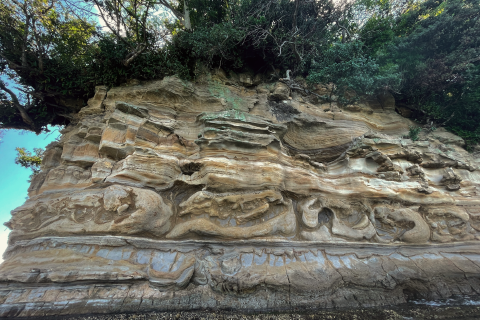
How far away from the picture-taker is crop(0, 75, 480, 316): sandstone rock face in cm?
356

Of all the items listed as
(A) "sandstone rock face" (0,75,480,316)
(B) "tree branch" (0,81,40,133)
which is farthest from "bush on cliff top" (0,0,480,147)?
(A) "sandstone rock face" (0,75,480,316)

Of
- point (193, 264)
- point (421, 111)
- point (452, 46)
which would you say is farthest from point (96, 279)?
point (452, 46)

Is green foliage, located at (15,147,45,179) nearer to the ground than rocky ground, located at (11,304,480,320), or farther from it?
farther from it

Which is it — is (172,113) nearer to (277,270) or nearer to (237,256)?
(237,256)

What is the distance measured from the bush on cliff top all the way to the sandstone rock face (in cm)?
100

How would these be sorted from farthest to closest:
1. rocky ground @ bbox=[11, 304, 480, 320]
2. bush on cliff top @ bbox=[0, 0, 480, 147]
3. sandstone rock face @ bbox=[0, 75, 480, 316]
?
1. bush on cliff top @ bbox=[0, 0, 480, 147]
2. sandstone rock face @ bbox=[0, 75, 480, 316]
3. rocky ground @ bbox=[11, 304, 480, 320]

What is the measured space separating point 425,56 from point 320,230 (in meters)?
7.22

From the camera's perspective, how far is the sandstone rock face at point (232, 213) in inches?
140

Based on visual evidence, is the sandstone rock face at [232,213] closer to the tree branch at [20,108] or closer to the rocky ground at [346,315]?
the rocky ground at [346,315]

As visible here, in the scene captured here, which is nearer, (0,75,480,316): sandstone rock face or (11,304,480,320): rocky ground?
(11,304,480,320): rocky ground

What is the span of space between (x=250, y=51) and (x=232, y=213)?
Result: 5.86 m

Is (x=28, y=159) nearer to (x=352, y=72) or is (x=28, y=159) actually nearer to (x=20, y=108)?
(x=20, y=108)

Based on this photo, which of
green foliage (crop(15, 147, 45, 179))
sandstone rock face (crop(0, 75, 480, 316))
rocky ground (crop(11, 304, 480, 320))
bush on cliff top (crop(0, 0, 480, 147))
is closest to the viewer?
rocky ground (crop(11, 304, 480, 320))

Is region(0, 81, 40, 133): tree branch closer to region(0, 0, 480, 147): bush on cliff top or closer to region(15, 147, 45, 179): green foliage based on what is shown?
region(0, 0, 480, 147): bush on cliff top
